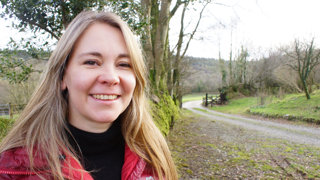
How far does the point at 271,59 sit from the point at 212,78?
15907 millimetres

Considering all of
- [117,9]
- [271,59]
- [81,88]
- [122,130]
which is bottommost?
[122,130]

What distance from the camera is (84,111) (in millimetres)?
1271

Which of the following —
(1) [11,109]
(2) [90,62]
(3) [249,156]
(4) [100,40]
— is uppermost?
(4) [100,40]

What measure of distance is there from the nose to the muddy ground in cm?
381

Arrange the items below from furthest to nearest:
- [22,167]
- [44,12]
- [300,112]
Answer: [300,112], [44,12], [22,167]

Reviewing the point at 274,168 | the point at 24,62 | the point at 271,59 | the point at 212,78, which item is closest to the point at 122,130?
the point at 24,62

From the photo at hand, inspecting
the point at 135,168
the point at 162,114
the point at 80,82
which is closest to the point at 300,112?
the point at 162,114

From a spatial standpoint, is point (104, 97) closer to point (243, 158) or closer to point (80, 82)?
point (80, 82)

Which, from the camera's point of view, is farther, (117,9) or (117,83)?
(117,9)

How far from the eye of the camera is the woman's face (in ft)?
4.12

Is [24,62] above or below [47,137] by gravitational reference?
above

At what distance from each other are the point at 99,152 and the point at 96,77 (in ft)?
1.85

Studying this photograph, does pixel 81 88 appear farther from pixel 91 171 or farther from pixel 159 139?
pixel 159 139

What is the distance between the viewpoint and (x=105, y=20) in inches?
55.0
